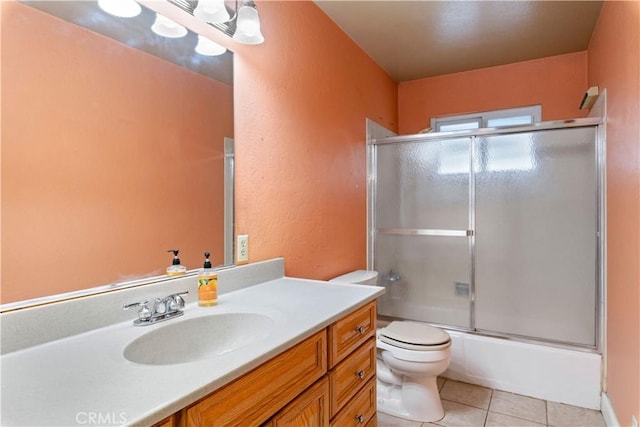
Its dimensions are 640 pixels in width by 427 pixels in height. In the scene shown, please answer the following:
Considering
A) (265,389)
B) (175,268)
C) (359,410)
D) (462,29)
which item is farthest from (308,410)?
(462,29)

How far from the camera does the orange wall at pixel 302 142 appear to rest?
1.64 meters

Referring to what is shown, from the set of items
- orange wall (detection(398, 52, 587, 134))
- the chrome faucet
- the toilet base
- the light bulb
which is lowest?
the toilet base

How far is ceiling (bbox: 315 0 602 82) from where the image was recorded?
214cm

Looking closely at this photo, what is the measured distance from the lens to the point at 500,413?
1.98 metres

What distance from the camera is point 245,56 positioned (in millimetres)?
1611

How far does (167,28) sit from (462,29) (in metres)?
2.04

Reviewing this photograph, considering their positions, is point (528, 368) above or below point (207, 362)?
below

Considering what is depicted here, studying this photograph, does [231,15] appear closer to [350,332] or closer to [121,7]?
[121,7]

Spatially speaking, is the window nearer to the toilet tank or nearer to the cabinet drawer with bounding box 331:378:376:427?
the toilet tank

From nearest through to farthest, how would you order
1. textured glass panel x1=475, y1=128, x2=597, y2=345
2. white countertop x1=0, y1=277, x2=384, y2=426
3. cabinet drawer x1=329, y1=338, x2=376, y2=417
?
white countertop x1=0, y1=277, x2=384, y2=426, cabinet drawer x1=329, y1=338, x2=376, y2=417, textured glass panel x1=475, y1=128, x2=597, y2=345

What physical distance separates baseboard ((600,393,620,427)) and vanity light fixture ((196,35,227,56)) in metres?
2.59

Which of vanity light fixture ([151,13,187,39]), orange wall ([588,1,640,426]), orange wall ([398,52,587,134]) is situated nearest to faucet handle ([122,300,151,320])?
vanity light fixture ([151,13,187,39])

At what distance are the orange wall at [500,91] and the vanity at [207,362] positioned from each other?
247 cm

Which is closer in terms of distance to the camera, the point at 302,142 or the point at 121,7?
the point at 121,7
